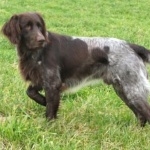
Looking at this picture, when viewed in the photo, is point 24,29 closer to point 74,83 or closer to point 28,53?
point 28,53

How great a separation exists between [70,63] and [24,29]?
0.79 m

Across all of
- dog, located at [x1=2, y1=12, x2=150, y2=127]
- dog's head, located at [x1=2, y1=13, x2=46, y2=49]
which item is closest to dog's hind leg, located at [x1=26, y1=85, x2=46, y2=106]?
dog, located at [x1=2, y1=12, x2=150, y2=127]

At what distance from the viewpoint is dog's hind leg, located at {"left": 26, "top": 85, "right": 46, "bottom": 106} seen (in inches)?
255

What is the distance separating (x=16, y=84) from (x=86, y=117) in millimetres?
1502

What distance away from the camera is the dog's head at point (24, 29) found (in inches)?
240

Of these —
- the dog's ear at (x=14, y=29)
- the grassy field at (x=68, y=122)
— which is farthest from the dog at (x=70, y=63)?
the grassy field at (x=68, y=122)

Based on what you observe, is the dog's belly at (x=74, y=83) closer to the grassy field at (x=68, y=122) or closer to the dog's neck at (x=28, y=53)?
the grassy field at (x=68, y=122)

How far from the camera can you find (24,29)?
616 centimetres

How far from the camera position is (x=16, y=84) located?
7457 mm

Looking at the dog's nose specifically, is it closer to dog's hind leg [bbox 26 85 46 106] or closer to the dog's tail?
dog's hind leg [bbox 26 85 46 106]

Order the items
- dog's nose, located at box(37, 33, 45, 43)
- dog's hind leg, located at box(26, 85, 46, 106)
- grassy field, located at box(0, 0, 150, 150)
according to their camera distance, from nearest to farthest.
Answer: grassy field, located at box(0, 0, 150, 150)
dog's nose, located at box(37, 33, 45, 43)
dog's hind leg, located at box(26, 85, 46, 106)

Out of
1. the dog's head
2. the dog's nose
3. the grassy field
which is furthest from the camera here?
the dog's head

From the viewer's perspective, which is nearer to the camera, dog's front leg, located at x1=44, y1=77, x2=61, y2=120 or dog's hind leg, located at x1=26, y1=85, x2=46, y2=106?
dog's front leg, located at x1=44, y1=77, x2=61, y2=120

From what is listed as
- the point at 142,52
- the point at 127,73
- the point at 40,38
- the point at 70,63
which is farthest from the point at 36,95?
the point at 142,52
